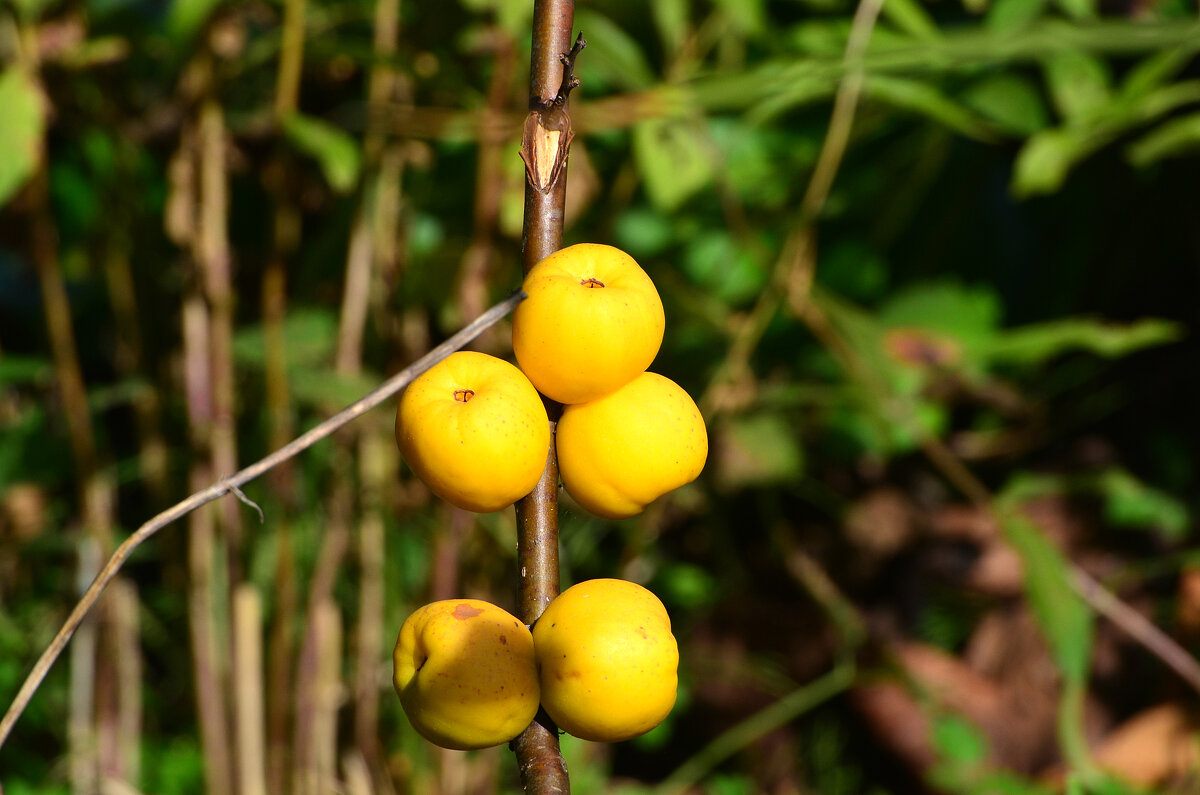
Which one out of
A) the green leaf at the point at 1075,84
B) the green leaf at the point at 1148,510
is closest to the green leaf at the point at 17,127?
the green leaf at the point at 1075,84

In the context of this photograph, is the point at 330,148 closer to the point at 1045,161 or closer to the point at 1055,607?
the point at 1045,161

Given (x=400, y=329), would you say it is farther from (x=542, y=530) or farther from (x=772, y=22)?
(x=542, y=530)

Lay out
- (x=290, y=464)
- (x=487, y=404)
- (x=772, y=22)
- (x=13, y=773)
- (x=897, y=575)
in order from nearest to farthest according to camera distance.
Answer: (x=487, y=404)
(x=290, y=464)
(x=13, y=773)
(x=772, y=22)
(x=897, y=575)

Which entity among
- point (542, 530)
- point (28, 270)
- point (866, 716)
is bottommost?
point (542, 530)

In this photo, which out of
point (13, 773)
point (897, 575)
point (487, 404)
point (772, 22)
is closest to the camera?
point (487, 404)

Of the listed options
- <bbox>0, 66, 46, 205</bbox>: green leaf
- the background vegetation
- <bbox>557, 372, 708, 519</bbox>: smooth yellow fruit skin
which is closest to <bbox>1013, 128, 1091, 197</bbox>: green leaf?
the background vegetation

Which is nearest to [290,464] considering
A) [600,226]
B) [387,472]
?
[387,472]

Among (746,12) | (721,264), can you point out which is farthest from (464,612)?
(721,264)

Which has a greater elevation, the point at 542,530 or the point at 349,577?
the point at 349,577
